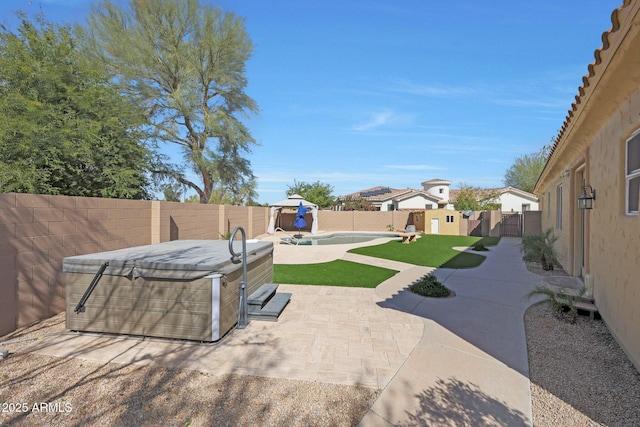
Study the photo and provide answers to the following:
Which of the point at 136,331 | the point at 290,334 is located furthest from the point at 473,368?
the point at 136,331

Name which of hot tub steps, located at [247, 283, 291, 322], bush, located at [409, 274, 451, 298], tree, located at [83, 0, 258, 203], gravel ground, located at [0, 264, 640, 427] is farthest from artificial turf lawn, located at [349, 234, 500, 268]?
tree, located at [83, 0, 258, 203]

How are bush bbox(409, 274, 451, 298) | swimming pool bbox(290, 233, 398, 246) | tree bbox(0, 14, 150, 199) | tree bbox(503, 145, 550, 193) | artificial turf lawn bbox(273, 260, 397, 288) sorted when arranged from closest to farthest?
1. bush bbox(409, 274, 451, 298)
2. tree bbox(0, 14, 150, 199)
3. artificial turf lawn bbox(273, 260, 397, 288)
4. swimming pool bbox(290, 233, 398, 246)
5. tree bbox(503, 145, 550, 193)

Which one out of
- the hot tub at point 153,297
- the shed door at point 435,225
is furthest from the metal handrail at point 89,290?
the shed door at point 435,225

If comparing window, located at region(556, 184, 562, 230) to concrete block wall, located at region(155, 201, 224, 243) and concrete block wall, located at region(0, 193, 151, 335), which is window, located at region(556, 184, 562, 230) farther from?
concrete block wall, located at region(0, 193, 151, 335)

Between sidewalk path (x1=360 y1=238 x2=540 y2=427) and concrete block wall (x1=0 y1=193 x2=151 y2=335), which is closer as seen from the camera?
sidewalk path (x1=360 y1=238 x2=540 y2=427)

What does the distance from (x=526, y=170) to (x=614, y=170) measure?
43.0 metres

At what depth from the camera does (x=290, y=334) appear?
4.52 metres

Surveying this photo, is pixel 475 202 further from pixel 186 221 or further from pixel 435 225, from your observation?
pixel 186 221

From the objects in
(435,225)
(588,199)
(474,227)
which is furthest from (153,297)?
(474,227)

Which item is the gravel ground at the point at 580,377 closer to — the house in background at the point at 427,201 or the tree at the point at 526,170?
the house in background at the point at 427,201

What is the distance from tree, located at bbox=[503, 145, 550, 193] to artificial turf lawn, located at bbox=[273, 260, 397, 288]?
36257mm

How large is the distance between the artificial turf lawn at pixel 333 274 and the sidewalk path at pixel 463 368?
146cm

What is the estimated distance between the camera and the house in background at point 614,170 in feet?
10.3

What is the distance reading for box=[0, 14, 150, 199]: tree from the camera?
775 centimetres
